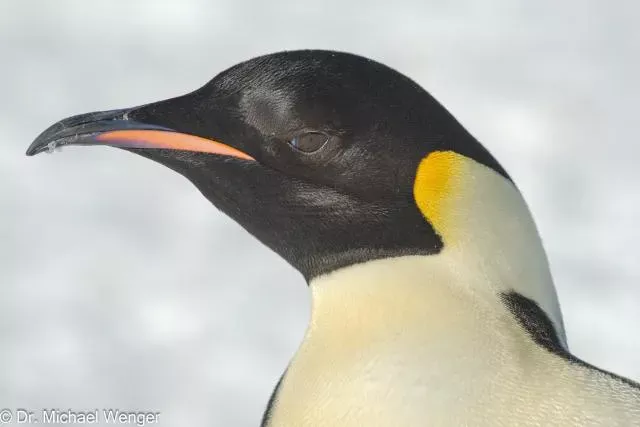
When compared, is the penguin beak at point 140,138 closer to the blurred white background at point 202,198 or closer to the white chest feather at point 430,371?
the white chest feather at point 430,371

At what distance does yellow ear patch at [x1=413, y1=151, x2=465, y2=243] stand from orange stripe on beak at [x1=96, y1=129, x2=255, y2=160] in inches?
9.2

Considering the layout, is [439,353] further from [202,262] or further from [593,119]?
[593,119]

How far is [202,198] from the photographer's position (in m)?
4.45

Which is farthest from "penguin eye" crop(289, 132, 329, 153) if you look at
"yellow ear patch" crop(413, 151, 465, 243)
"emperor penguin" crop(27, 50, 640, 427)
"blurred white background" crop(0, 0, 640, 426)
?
"blurred white background" crop(0, 0, 640, 426)

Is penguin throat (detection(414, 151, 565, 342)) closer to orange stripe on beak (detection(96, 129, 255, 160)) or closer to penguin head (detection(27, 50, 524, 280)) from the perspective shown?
penguin head (detection(27, 50, 524, 280))

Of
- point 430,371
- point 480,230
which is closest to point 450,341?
point 430,371

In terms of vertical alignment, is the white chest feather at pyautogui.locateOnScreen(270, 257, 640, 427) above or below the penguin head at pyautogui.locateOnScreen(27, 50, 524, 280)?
below

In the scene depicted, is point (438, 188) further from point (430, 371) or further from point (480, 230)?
point (430, 371)

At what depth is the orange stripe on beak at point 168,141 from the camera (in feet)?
4.03

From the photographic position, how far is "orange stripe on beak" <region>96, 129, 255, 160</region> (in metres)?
1.23

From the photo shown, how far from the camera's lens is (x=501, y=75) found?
504 cm

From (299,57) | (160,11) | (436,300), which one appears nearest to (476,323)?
(436,300)

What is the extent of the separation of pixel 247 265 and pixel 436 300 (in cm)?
296

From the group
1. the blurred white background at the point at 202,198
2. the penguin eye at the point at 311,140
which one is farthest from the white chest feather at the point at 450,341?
the blurred white background at the point at 202,198
